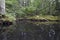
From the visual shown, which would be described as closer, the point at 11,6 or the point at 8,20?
the point at 8,20

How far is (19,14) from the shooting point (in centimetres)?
2125

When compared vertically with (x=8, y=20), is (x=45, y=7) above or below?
above

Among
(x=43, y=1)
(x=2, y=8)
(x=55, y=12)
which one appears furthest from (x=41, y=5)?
(x=2, y=8)

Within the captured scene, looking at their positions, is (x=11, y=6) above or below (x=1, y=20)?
above

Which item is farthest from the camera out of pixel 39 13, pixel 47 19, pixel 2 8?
pixel 39 13

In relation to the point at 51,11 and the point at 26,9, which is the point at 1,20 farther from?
the point at 51,11

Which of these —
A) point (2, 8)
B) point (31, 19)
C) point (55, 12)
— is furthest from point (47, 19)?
point (2, 8)

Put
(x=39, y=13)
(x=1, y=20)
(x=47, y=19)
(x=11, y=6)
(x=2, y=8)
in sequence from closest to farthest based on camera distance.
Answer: (x=1, y=20)
(x=2, y=8)
(x=47, y=19)
(x=11, y=6)
(x=39, y=13)

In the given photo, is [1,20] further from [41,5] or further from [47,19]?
[41,5]

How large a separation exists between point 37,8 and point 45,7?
3.09 feet

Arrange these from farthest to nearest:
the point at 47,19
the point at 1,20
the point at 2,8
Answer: the point at 47,19 → the point at 2,8 → the point at 1,20

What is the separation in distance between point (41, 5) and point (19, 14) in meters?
3.37

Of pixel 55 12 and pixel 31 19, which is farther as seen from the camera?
pixel 55 12

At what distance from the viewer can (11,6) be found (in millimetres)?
21094
